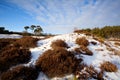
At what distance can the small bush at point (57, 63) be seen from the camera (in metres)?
7.67

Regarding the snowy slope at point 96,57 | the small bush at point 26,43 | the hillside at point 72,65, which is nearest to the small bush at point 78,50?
the hillside at point 72,65

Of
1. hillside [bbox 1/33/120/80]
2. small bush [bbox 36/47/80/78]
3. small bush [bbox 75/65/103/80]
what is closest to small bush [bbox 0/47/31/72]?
hillside [bbox 1/33/120/80]

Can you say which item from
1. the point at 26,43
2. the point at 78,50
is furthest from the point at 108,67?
the point at 26,43

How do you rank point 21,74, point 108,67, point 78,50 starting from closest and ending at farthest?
point 21,74, point 108,67, point 78,50

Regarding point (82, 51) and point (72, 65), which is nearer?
point (72, 65)

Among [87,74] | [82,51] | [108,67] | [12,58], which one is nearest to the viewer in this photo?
[87,74]

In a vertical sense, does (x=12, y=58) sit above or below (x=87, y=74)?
above

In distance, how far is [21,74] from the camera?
705 cm

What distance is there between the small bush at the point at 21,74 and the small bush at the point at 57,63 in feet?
2.09

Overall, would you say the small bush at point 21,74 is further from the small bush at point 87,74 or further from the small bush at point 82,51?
the small bush at point 82,51

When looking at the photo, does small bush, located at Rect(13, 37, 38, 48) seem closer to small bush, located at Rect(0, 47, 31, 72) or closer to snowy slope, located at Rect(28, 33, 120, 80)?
snowy slope, located at Rect(28, 33, 120, 80)

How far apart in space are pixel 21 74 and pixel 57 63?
81.1 inches

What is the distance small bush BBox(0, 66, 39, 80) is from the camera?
268 inches

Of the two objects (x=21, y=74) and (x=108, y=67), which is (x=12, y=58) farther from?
(x=108, y=67)
